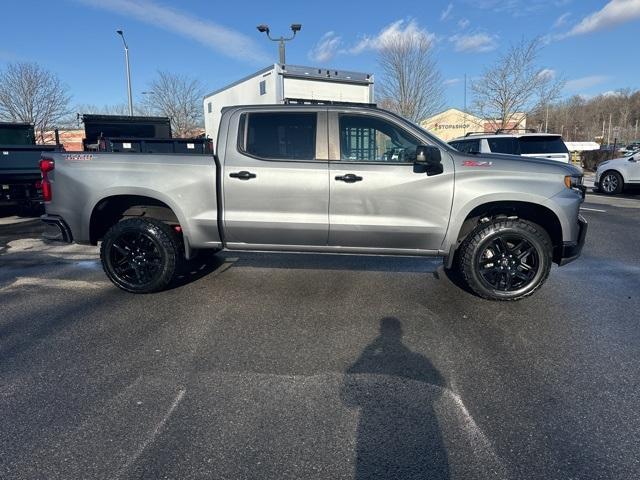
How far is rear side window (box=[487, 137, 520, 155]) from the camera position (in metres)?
10.7

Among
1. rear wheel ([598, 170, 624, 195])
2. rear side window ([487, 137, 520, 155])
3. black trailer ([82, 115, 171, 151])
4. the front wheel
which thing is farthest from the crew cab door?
rear wheel ([598, 170, 624, 195])

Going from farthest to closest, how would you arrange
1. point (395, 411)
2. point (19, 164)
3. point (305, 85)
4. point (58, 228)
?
point (305, 85)
point (19, 164)
point (58, 228)
point (395, 411)

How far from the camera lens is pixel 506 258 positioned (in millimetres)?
4445

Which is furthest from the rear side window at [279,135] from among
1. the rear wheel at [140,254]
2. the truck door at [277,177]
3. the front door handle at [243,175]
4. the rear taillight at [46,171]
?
the rear taillight at [46,171]

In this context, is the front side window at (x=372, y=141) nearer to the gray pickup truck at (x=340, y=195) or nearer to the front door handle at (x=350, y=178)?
the gray pickup truck at (x=340, y=195)

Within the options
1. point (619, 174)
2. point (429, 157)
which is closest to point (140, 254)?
point (429, 157)

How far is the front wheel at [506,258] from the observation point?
4.33 metres

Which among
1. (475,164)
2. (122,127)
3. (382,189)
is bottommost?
(382,189)

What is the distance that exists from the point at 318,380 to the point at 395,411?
0.59 metres

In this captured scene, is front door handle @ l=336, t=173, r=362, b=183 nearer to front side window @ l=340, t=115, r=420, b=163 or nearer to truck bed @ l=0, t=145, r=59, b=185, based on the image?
front side window @ l=340, t=115, r=420, b=163

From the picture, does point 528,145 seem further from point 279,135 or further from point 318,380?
point 318,380

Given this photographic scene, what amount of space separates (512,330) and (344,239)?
175 centimetres

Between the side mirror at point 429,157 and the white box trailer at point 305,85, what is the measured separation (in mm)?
6922

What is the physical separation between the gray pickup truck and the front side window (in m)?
0.01
